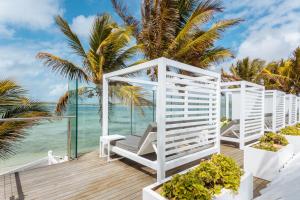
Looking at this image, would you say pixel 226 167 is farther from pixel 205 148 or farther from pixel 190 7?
pixel 190 7

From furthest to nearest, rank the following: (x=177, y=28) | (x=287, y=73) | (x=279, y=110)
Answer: (x=287, y=73) → (x=279, y=110) → (x=177, y=28)

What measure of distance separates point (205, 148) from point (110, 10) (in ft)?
20.5

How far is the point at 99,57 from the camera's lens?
275 inches

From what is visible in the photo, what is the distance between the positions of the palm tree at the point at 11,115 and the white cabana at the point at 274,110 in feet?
29.9

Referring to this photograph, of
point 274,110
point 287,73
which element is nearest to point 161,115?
point 274,110

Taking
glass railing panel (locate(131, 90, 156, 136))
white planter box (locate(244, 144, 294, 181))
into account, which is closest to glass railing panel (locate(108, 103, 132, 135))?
glass railing panel (locate(131, 90, 156, 136))

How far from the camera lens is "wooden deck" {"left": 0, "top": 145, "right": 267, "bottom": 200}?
3.11 metres

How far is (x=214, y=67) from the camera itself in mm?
8125

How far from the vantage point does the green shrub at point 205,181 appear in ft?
6.44

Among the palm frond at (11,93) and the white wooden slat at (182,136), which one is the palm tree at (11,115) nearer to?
the palm frond at (11,93)

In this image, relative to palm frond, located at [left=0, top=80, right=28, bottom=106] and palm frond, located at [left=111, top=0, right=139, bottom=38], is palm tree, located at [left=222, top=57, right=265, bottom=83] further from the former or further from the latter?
palm frond, located at [left=0, top=80, right=28, bottom=106]

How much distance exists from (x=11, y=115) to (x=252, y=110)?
279 inches

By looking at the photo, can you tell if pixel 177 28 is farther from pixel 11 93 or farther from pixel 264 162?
pixel 11 93

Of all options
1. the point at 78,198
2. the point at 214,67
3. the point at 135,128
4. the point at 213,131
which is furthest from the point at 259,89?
the point at 78,198
